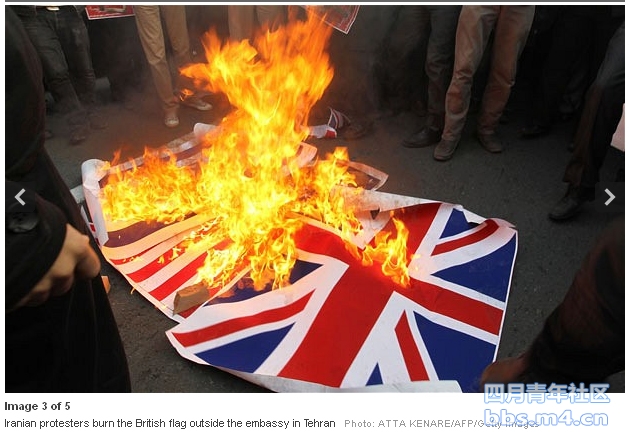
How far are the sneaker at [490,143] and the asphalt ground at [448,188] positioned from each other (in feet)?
0.17

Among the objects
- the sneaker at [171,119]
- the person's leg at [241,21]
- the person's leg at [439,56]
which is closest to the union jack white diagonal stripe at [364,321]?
the person's leg at [439,56]

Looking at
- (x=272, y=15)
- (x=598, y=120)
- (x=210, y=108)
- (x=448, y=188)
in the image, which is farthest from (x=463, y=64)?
(x=210, y=108)

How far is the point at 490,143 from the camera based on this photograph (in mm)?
4293

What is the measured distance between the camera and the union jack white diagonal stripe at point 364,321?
229cm

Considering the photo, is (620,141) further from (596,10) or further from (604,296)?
(604,296)

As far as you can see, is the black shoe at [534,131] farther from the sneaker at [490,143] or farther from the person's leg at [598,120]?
the person's leg at [598,120]

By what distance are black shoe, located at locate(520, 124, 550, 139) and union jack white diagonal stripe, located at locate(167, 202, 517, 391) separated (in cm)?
181

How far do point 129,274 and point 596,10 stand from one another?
411 centimetres

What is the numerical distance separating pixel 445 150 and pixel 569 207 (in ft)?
Answer: 3.90

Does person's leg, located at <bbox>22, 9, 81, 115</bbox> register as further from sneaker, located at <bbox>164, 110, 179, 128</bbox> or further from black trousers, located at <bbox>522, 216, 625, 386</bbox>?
black trousers, located at <bbox>522, 216, 625, 386</bbox>

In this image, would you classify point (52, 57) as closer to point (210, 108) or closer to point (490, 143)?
point (210, 108)

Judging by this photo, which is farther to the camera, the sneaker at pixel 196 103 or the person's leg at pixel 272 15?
the sneaker at pixel 196 103

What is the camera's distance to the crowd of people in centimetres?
108

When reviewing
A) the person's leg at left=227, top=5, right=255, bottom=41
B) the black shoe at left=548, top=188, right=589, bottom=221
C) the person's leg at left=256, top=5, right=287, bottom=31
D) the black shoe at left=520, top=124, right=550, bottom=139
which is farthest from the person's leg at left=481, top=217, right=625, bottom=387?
the person's leg at left=227, top=5, right=255, bottom=41
